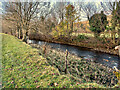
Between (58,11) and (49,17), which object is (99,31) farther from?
(49,17)

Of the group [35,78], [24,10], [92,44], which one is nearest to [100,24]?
[92,44]

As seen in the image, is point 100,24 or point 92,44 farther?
point 92,44

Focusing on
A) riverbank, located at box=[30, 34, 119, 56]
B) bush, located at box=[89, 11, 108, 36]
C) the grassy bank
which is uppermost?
bush, located at box=[89, 11, 108, 36]

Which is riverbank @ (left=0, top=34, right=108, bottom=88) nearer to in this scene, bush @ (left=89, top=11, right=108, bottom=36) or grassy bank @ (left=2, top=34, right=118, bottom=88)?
grassy bank @ (left=2, top=34, right=118, bottom=88)

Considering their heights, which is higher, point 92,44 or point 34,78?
point 92,44

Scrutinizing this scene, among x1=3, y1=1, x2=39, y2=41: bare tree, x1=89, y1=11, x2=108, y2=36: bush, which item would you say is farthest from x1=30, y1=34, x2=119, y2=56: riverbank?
x1=3, y1=1, x2=39, y2=41: bare tree

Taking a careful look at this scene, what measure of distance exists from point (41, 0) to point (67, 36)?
11.5 meters

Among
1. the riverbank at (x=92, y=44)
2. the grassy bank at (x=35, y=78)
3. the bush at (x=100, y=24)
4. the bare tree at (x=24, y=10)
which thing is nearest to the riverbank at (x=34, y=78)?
the grassy bank at (x=35, y=78)

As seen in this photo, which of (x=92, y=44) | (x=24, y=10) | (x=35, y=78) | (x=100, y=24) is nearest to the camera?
(x=35, y=78)

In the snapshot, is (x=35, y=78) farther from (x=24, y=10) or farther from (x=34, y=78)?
(x=24, y=10)

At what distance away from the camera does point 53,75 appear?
5199 millimetres

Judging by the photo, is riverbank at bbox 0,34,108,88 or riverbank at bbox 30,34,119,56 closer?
riverbank at bbox 0,34,108,88

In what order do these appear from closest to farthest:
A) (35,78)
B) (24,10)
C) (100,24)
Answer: (35,78), (24,10), (100,24)

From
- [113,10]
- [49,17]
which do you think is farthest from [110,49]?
[49,17]
